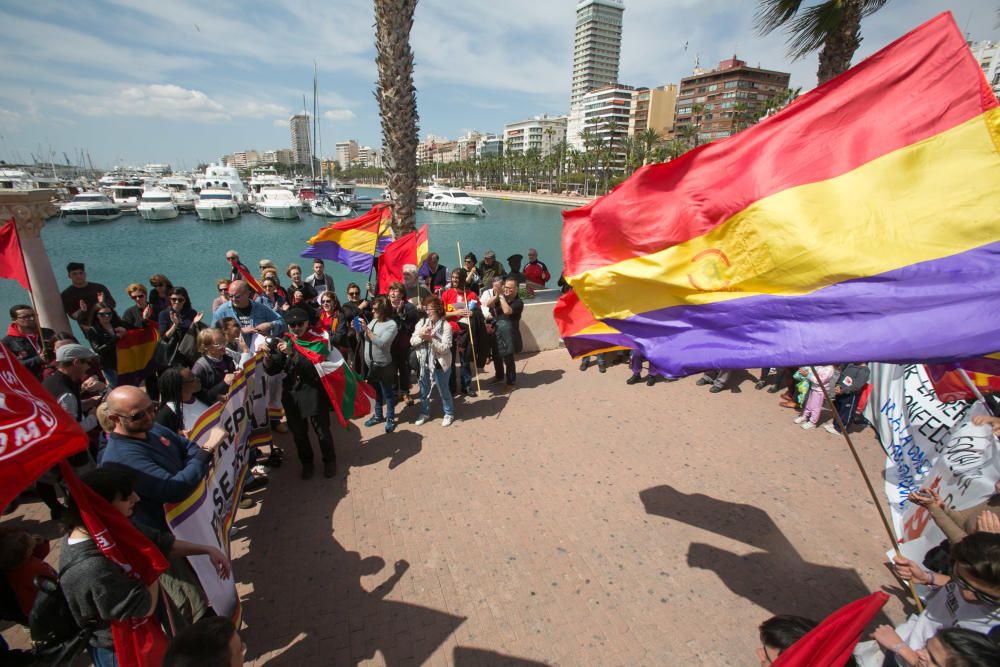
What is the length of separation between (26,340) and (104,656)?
4.61 meters

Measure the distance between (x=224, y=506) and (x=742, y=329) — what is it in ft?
13.1

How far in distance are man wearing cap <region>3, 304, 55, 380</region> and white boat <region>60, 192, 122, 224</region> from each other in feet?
174

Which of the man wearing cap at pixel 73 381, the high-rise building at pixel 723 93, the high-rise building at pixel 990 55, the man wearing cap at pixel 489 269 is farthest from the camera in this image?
the high-rise building at pixel 723 93

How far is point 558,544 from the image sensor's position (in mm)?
4285

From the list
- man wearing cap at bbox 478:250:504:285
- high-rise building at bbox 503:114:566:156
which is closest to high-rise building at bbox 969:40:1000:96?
high-rise building at bbox 503:114:566:156

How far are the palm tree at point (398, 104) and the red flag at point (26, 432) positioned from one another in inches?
323

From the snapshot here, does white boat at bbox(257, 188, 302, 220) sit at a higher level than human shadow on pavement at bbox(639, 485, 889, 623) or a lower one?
higher

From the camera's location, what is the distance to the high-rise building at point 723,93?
284 feet

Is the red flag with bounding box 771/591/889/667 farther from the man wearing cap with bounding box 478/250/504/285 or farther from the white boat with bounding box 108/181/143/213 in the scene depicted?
the white boat with bounding box 108/181/143/213

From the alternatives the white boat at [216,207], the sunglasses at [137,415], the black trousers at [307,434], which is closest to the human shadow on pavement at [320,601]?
the black trousers at [307,434]

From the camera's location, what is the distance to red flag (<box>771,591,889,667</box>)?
1754 mm

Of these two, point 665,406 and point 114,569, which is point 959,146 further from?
point 665,406

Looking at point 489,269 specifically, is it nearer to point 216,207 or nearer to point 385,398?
point 385,398

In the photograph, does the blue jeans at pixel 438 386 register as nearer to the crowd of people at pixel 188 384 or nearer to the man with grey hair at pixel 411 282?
the crowd of people at pixel 188 384
